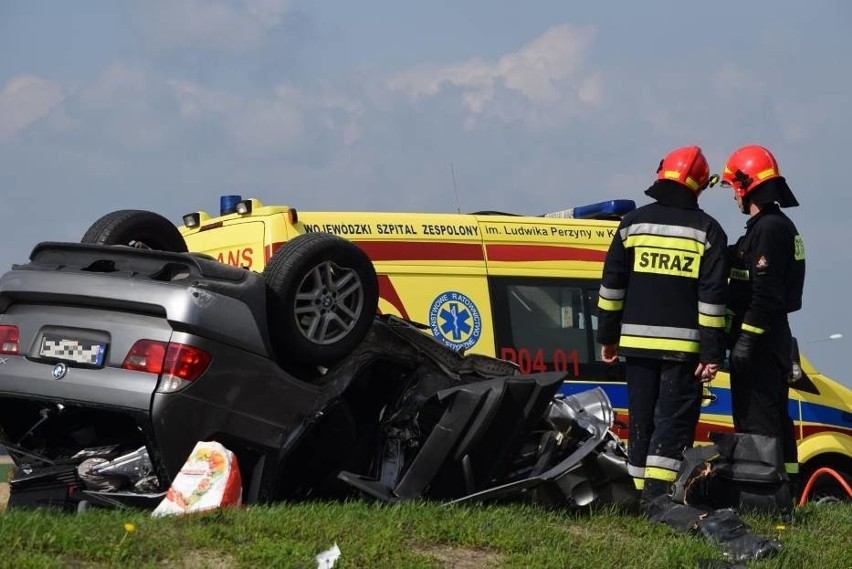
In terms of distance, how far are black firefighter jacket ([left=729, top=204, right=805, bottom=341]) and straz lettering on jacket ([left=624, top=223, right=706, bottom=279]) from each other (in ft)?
1.33

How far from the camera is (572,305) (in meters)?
10.1

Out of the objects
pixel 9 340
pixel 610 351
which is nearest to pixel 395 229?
pixel 610 351

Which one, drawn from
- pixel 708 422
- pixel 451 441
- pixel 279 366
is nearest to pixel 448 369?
pixel 451 441

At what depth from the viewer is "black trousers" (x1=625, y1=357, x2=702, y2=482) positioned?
7004 millimetres

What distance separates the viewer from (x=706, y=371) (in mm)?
7059

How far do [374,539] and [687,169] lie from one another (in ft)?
9.81

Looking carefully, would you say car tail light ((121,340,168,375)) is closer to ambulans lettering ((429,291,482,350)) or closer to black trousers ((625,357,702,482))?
black trousers ((625,357,702,482))

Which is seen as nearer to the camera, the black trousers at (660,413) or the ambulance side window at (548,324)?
the black trousers at (660,413)

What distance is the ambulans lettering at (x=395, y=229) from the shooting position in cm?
962

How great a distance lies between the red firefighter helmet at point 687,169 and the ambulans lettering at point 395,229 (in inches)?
103

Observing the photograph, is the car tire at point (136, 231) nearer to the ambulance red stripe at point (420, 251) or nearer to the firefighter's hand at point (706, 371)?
the ambulance red stripe at point (420, 251)

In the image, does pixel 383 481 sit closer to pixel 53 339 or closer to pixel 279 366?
pixel 279 366

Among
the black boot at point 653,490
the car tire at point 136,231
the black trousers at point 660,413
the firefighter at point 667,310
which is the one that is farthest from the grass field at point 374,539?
the car tire at point 136,231

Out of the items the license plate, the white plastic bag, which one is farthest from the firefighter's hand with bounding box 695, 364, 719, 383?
the license plate
